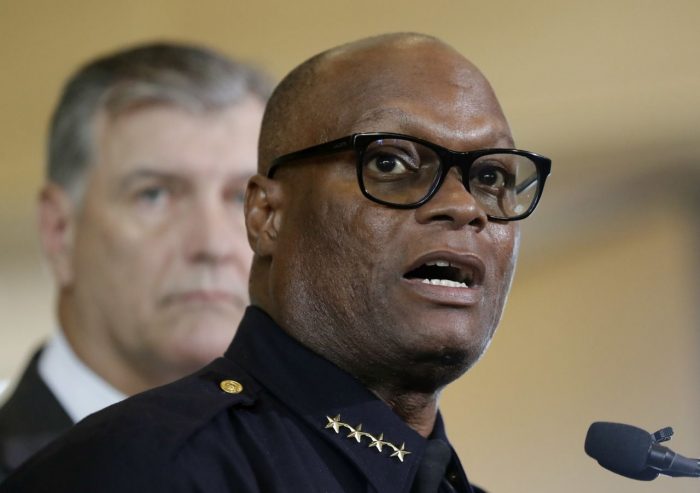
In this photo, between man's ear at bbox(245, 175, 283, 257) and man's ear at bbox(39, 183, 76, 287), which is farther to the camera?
man's ear at bbox(39, 183, 76, 287)

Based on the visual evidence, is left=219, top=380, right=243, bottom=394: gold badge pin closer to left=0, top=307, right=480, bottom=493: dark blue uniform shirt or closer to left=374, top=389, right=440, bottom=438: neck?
left=0, top=307, right=480, bottom=493: dark blue uniform shirt

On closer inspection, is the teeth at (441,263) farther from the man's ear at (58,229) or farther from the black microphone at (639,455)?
the man's ear at (58,229)

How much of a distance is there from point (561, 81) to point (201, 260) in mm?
1348

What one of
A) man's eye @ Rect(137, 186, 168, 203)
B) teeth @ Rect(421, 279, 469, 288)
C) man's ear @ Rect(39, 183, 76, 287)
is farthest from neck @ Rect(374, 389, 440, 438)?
man's ear @ Rect(39, 183, 76, 287)

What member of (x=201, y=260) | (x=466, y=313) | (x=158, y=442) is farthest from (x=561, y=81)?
(x=158, y=442)

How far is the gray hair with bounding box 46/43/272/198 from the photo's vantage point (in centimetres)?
291

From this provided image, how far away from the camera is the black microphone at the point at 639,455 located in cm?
146

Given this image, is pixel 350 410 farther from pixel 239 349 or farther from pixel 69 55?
pixel 69 55

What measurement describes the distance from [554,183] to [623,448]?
2144 millimetres

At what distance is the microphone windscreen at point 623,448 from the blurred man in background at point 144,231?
55.8 inches

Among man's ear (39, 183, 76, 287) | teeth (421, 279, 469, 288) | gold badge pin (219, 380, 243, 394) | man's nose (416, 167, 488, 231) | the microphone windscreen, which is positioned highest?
man's nose (416, 167, 488, 231)

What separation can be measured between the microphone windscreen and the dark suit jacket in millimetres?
1446

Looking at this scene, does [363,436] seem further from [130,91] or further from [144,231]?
[130,91]

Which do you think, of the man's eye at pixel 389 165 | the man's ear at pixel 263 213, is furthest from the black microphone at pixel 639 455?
the man's ear at pixel 263 213
